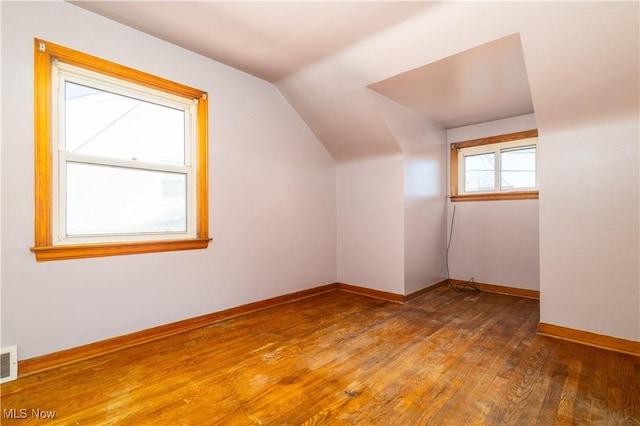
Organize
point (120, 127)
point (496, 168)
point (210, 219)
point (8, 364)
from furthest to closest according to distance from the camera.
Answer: point (496, 168) < point (210, 219) < point (120, 127) < point (8, 364)

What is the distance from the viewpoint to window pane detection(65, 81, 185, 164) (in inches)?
84.8

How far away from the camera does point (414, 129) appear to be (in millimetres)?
3725

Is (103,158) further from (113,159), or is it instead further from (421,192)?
(421,192)

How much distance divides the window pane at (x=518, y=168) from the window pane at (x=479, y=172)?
0.41 ft

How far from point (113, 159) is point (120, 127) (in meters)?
0.27

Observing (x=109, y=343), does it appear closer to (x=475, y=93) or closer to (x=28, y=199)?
(x=28, y=199)

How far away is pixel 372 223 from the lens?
382 centimetres

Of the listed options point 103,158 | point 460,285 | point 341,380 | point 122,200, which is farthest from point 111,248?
point 460,285

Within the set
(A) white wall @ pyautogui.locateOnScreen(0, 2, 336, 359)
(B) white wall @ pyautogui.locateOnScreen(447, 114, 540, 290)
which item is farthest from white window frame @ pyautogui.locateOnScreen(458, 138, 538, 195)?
(A) white wall @ pyautogui.locateOnScreen(0, 2, 336, 359)

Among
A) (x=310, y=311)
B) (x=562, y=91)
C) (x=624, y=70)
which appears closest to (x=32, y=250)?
(x=310, y=311)

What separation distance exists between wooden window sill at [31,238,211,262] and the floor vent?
0.54 m

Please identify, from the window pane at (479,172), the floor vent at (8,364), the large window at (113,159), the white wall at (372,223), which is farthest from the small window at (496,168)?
the floor vent at (8,364)

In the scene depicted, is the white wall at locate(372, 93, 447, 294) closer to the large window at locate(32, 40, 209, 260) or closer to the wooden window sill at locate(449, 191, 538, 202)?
the wooden window sill at locate(449, 191, 538, 202)

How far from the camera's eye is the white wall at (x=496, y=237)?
371 cm
